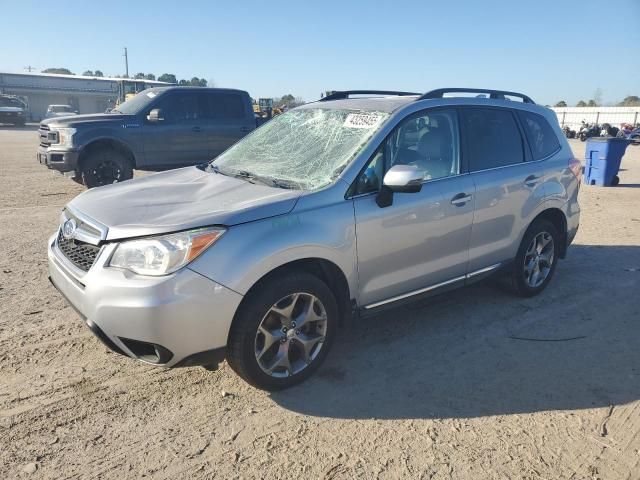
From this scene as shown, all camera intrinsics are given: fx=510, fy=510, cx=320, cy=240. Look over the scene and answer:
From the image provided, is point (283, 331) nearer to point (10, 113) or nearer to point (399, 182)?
point (399, 182)

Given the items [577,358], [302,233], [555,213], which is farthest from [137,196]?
[555,213]

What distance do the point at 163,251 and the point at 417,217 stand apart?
1807 mm

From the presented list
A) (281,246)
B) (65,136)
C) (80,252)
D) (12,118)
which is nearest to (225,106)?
(65,136)

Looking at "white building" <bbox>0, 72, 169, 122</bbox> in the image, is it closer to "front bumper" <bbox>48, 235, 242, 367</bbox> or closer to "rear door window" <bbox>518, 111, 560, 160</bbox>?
"rear door window" <bbox>518, 111, 560, 160</bbox>

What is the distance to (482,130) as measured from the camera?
4.32 metres

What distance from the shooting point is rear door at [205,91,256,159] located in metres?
10.8

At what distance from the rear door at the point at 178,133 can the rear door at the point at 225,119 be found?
0.16 meters

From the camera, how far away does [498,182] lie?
4.27m

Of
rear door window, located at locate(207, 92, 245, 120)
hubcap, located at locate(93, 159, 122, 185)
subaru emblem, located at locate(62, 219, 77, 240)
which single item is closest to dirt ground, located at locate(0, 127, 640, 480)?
subaru emblem, located at locate(62, 219, 77, 240)

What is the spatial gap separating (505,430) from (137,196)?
2.75 m

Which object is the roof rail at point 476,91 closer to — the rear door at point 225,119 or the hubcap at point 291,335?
the hubcap at point 291,335

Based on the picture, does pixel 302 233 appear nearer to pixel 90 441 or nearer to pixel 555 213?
pixel 90 441

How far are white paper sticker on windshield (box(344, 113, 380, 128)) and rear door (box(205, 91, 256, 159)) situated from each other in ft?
24.2

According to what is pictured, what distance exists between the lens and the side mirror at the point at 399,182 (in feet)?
10.8
